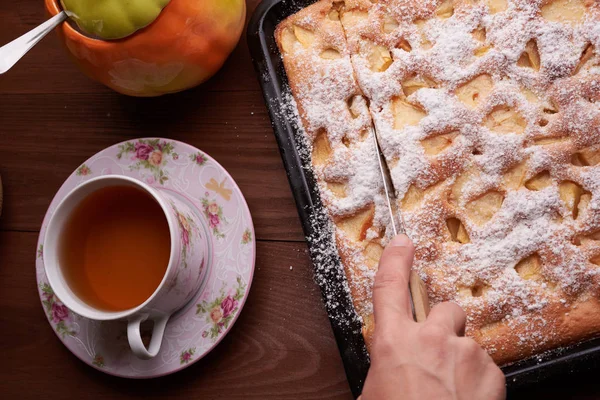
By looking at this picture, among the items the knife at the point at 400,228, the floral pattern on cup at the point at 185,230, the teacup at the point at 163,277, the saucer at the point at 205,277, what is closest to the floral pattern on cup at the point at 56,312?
the saucer at the point at 205,277

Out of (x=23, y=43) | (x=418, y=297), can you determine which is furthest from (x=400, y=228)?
(x=23, y=43)

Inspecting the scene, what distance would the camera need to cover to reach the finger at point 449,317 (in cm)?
60

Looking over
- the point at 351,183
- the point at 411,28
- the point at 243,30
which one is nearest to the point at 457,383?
the point at 351,183

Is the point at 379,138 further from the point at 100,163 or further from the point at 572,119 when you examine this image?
the point at 100,163

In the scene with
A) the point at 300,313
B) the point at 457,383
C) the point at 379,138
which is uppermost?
the point at 379,138

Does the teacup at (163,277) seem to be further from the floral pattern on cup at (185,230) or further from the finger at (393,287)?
the finger at (393,287)

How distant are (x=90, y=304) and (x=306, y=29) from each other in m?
0.49

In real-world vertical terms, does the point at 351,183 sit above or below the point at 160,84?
below

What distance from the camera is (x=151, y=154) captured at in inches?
35.5

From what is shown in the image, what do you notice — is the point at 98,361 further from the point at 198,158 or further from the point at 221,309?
the point at 198,158

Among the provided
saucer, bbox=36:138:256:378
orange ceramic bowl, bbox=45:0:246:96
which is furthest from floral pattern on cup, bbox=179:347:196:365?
orange ceramic bowl, bbox=45:0:246:96

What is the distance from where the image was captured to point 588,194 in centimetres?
73

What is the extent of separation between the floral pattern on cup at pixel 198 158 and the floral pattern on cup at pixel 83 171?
173mm

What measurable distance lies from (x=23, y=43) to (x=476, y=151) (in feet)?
2.03
